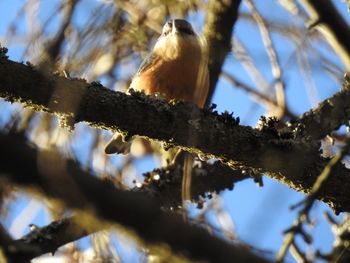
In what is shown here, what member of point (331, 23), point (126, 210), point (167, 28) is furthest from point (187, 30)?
point (126, 210)

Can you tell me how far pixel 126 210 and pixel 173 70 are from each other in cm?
339

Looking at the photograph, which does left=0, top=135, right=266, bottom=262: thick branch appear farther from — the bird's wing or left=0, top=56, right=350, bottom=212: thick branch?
the bird's wing

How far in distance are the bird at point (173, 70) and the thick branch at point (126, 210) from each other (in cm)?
310

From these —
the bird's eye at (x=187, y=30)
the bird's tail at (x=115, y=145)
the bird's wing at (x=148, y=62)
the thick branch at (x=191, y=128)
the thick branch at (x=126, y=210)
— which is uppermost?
the bird's eye at (x=187, y=30)

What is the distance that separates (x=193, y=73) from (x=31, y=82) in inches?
82.8

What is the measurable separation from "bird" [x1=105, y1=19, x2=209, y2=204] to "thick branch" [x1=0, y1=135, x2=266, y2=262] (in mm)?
3097

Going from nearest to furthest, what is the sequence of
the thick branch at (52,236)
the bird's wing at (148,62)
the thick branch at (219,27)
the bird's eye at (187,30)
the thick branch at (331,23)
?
1. the thick branch at (52,236)
2. the thick branch at (331,23)
3. the thick branch at (219,27)
4. the bird's wing at (148,62)
5. the bird's eye at (187,30)

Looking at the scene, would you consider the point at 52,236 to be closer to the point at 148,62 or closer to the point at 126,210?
the point at 148,62

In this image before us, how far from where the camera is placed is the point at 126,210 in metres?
1.12

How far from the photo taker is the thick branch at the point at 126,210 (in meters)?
1.11

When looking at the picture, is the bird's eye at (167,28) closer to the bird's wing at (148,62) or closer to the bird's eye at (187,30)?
the bird's eye at (187,30)

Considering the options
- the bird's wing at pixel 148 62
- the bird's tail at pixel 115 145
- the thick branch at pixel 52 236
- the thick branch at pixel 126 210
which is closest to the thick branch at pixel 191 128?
the thick branch at pixel 52 236

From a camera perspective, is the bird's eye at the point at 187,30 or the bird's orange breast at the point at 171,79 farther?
the bird's eye at the point at 187,30

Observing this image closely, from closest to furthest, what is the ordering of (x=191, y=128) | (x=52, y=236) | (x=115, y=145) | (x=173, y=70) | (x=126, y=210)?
1. (x=126, y=210)
2. (x=191, y=128)
3. (x=52, y=236)
4. (x=115, y=145)
5. (x=173, y=70)
